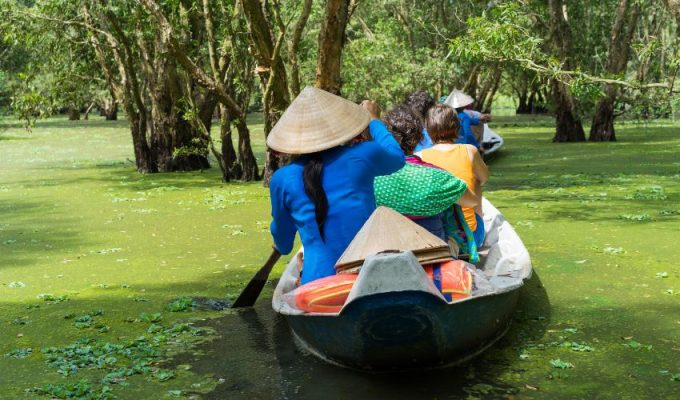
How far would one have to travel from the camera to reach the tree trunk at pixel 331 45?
38.4ft

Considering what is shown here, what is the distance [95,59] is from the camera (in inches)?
758

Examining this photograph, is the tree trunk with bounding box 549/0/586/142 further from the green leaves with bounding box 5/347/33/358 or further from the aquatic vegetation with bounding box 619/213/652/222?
the green leaves with bounding box 5/347/33/358

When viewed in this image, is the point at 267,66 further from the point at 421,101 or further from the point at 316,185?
the point at 316,185

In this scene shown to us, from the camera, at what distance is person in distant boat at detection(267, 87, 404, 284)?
5.39 m

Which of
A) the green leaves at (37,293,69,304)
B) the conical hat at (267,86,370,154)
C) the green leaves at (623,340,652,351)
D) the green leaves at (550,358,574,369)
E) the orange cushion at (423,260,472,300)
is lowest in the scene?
the green leaves at (37,293,69,304)

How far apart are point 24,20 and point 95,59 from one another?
255 cm

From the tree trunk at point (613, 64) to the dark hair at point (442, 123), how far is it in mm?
14742

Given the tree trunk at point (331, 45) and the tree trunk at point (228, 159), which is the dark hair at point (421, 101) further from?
the tree trunk at point (228, 159)

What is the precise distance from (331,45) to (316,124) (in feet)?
22.0

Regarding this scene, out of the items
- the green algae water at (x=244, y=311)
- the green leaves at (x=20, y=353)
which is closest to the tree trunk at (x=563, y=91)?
the green algae water at (x=244, y=311)

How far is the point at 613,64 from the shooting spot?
21.7 metres

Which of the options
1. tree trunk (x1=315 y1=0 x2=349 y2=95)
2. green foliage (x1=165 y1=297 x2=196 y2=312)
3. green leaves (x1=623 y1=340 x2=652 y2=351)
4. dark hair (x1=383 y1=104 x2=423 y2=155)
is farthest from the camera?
tree trunk (x1=315 y1=0 x2=349 y2=95)

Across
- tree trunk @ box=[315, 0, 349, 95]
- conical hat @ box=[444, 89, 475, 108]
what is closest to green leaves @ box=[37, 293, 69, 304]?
tree trunk @ box=[315, 0, 349, 95]

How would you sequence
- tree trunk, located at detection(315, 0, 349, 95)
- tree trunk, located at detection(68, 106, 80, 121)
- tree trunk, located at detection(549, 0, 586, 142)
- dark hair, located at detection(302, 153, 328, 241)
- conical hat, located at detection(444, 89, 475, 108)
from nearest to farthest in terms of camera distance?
dark hair, located at detection(302, 153, 328, 241), tree trunk, located at detection(315, 0, 349, 95), conical hat, located at detection(444, 89, 475, 108), tree trunk, located at detection(549, 0, 586, 142), tree trunk, located at detection(68, 106, 80, 121)
